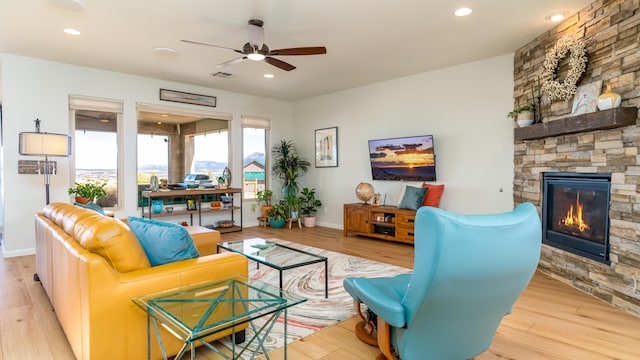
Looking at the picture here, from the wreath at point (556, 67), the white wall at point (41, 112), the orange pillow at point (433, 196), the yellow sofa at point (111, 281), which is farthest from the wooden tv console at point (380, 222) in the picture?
the white wall at point (41, 112)

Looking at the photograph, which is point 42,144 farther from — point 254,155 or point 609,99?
point 609,99

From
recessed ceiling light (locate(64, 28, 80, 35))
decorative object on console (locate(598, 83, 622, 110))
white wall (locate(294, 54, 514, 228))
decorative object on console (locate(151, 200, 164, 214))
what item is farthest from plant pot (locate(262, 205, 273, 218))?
decorative object on console (locate(598, 83, 622, 110))

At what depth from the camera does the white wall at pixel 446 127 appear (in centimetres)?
475

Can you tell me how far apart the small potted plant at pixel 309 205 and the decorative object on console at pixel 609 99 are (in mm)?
5058

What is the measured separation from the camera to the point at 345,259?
14.8ft

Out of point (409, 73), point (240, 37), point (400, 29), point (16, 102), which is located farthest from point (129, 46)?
point (409, 73)

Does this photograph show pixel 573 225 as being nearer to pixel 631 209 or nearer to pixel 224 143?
pixel 631 209

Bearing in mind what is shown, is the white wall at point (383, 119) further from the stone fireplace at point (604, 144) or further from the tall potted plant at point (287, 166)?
the tall potted plant at point (287, 166)

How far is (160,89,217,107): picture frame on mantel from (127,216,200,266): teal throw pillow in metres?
4.45

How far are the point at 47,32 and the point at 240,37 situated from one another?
7.12 feet

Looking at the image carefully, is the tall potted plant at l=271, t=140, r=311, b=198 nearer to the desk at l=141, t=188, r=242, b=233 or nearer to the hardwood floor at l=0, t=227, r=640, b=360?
the desk at l=141, t=188, r=242, b=233

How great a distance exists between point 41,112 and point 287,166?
422cm

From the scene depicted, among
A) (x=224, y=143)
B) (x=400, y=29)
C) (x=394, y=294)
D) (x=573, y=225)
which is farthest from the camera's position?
(x=224, y=143)

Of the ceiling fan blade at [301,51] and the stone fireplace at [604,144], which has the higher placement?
the ceiling fan blade at [301,51]
